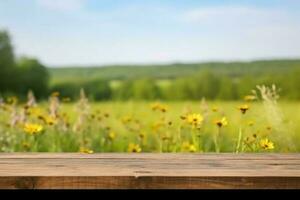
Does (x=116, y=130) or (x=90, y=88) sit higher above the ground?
(x=90, y=88)

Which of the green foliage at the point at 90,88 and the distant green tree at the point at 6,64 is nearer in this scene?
the green foliage at the point at 90,88

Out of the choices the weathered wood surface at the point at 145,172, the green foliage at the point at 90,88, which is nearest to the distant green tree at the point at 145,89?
the green foliage at the point at 90,88

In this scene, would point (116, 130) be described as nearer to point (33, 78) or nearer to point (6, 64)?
point (33, 78)

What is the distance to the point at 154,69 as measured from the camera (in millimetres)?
14945

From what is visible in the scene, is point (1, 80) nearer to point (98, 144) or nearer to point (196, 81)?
point (196, 81)

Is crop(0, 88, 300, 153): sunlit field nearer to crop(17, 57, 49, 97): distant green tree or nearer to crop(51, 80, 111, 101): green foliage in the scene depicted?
crop(51, 80, 111, 101): green foliage

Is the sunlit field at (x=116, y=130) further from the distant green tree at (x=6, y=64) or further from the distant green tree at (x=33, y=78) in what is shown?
the distant green tree at (x=6, y=64)

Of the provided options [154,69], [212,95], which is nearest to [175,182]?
[212,95]

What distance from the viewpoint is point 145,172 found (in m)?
2.02

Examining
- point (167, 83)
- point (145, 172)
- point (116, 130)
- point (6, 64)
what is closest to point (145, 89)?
point (167, 83)

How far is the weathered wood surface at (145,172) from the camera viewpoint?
1960 millimetres

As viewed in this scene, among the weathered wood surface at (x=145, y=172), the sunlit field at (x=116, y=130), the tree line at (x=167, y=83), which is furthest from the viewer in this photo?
the tree line at (x=167, y=83)

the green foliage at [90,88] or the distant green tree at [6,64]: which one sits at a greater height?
the distant green tree at [6,64]

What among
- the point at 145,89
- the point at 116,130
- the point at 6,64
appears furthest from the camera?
the point at 6,64
